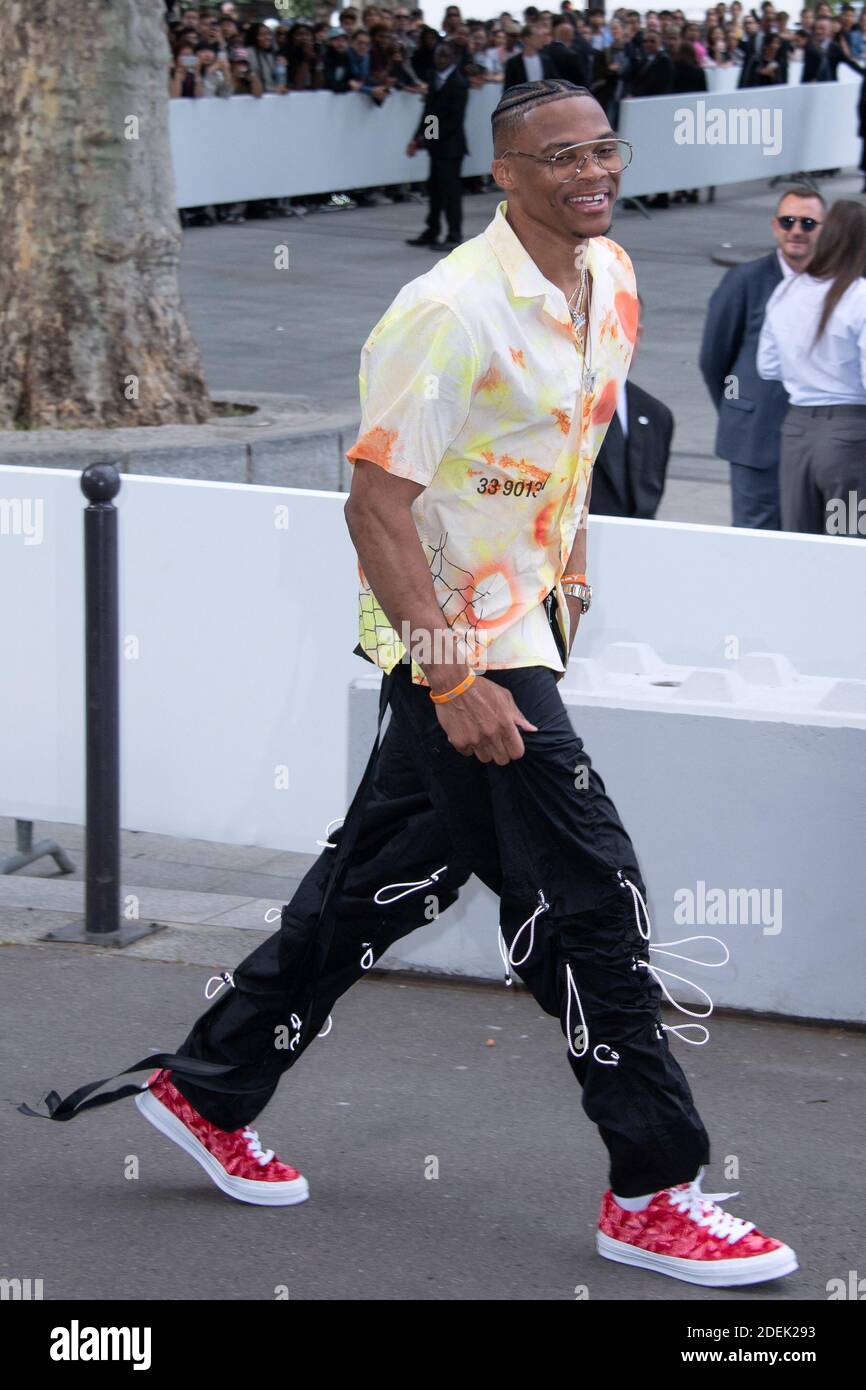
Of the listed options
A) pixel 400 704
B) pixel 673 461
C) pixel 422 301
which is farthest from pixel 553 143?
pixel 673 461

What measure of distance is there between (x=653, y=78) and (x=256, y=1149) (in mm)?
22608

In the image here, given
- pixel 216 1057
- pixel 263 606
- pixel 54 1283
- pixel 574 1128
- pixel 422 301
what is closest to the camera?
pixel 422 301

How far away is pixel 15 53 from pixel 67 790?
3930mm

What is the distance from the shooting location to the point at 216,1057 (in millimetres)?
3574

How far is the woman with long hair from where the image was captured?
656 centimetres

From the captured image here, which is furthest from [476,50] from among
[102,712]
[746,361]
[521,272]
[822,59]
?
[521,272]

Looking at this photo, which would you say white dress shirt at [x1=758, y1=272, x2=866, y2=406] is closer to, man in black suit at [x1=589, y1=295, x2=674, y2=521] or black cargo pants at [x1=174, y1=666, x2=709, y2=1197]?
man in black suit at [x1=589, y1=295, x2=674, y2=521]

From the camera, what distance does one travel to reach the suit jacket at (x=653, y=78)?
2431 centimetres

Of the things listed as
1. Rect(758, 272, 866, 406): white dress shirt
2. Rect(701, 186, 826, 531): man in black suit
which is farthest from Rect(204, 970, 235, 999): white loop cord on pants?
Rect(701, 186, 826, 531): man in black suit

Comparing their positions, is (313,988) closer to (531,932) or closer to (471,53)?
(531,932)

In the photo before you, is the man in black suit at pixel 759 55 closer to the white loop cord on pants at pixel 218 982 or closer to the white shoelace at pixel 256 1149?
the white loop cord on pants at pixel 218 982

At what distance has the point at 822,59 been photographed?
2838cm

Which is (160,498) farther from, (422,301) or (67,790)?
(422,301)

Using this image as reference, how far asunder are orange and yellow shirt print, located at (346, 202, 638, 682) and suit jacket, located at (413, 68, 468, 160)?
598 inches
